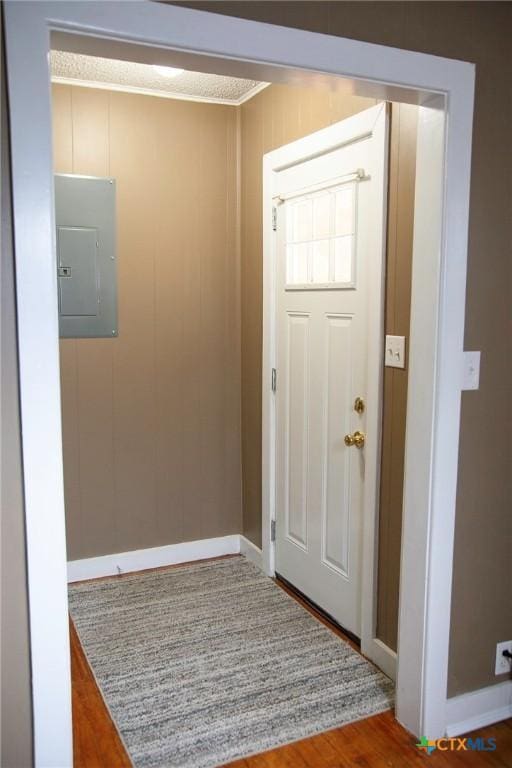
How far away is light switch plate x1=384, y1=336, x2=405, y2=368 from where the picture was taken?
231 centimetres

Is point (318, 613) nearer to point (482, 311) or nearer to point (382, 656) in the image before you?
point (382, 656)

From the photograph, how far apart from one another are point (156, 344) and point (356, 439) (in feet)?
4.17

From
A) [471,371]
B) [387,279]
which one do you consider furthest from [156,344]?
[471,371]

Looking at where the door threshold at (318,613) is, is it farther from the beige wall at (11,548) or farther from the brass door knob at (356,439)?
the beige wall at (11,548)

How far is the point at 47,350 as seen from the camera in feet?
4.84

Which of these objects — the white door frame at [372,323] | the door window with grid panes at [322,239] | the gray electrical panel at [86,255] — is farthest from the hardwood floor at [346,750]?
the gray electrical panel at [86,255]

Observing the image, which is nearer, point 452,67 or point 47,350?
point 47,350

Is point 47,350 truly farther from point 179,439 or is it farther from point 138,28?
point 179,439

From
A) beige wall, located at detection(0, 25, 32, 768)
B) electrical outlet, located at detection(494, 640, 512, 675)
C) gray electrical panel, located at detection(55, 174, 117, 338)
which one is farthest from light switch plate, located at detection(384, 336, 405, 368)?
gray electrical panel, located at detection(55, 174, 117, 338)

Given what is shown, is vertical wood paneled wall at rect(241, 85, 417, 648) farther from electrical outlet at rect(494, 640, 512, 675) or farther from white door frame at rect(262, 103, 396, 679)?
electrical outlet at rect(494, 640, 512, 675)

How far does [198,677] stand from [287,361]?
1.42 m

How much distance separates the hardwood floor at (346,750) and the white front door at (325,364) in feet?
1.85

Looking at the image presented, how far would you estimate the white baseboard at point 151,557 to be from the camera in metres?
3.38

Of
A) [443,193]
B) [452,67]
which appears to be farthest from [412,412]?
[452,67]
